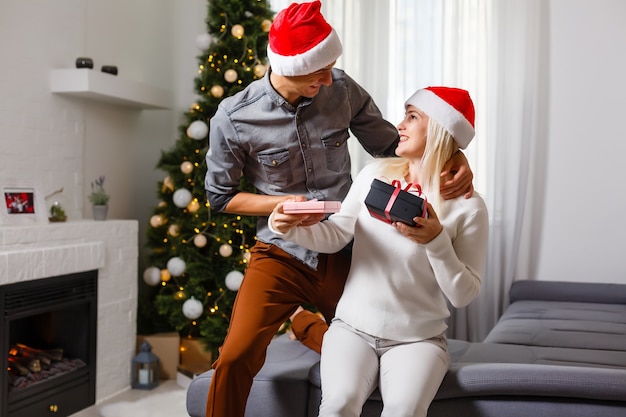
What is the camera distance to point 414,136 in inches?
86.1

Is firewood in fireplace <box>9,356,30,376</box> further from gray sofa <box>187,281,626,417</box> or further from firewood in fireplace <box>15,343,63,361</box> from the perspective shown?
gray sofa <box>187,281,626,417</box>

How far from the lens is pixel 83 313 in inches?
154

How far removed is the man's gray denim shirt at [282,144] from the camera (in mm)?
2334

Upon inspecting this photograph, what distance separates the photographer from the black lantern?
4230mm

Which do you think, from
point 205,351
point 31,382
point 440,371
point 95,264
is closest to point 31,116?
point 95,264

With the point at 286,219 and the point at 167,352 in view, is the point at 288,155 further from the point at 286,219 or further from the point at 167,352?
the point at 167,352

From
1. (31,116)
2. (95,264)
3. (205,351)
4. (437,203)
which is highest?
(31,116)

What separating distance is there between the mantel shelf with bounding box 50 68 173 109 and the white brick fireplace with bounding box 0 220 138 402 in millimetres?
689

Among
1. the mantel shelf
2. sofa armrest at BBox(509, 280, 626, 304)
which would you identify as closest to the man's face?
the mantel shelf

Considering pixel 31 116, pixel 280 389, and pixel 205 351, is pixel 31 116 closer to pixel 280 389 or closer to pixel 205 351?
pixel 205 351

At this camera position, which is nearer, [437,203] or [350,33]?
[437,203]

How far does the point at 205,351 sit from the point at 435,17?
2.45m

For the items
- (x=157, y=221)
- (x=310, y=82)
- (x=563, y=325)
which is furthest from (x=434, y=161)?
(x=157, y=221)

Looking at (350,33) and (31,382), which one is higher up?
(350,33)
